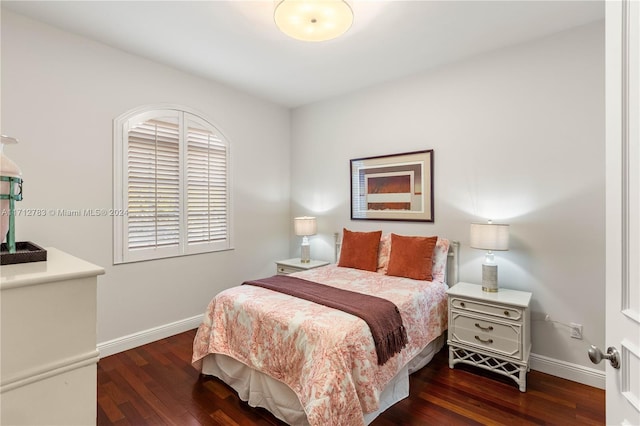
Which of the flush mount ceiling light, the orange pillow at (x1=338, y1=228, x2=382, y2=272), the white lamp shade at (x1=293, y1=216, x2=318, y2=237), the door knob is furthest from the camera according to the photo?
the white lamp shade at (x1=293, y1=216, x2=318, y2=237)

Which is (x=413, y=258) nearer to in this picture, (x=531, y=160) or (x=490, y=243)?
(x=490, y=243)

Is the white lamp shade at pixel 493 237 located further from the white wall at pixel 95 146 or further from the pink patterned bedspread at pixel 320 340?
the white wall at pixel 95 146

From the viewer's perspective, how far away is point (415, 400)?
222 cm

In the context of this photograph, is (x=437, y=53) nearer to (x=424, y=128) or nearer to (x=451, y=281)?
(x=424, y=128)

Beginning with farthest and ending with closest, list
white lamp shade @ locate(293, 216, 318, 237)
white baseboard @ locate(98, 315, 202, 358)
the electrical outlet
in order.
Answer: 1. white lamp shade @ locate(293, 216, 318, 237)
2. white baseboard @ locate(98, 315, 202, 358)
3. the electrical outlet

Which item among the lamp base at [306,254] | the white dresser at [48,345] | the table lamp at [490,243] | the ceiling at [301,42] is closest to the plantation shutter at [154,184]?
the ceiling at [301,42]

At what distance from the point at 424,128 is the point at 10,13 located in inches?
145

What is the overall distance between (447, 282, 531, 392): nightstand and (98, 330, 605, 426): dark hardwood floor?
11 centimetres

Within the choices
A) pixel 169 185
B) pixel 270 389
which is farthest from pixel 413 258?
pixel 169 185

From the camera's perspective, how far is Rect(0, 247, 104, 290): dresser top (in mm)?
805

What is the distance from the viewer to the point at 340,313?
6.73 ft

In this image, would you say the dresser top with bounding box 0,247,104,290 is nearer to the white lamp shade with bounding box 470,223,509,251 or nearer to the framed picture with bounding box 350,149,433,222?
the white lamp shade with bounding box 470,223,509,251

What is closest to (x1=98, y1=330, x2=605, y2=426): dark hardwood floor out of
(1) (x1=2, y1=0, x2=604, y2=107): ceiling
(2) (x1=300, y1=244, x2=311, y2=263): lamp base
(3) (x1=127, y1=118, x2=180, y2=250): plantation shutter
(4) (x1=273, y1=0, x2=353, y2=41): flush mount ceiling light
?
(3) (x1=127, y1=118, x2=180, y2=250): plantation shutter

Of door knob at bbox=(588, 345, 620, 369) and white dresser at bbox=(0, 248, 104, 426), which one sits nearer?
white dresser at bbox=(0, 248, 104, 426)
